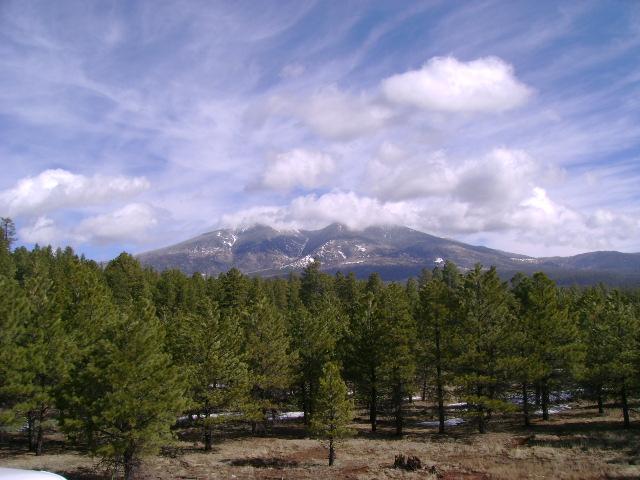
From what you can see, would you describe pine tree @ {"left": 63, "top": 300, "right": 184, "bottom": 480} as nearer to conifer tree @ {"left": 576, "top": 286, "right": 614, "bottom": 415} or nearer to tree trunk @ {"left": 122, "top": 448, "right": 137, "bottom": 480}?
tree trunk @ {"left": 122, "top": 448, "right": 137, "bottom": 480}

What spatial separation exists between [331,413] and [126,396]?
11196 millimetres

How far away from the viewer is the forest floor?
22.1 meters

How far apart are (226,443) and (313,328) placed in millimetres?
10407

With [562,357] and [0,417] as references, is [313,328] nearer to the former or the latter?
[562,357]

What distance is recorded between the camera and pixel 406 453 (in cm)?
2711

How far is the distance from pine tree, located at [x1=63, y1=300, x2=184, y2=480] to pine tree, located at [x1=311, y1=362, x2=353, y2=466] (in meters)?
8.18

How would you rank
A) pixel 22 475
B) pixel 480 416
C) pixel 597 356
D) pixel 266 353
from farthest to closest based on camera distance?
pixel 266 353 → pixel 597 356 → pixel 480 416 → pixel 22 475

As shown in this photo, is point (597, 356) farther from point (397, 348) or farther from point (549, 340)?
point (397, 348)

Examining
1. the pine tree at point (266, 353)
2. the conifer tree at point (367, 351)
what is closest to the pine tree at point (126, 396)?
the pine tree at point (266, 353)

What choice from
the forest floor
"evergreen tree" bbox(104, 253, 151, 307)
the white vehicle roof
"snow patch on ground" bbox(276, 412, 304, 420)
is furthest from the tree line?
A: "evergreen tree" bbox(104, 253, 151, 307)

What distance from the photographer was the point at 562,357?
1328 inches

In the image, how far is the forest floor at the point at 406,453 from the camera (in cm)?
2208

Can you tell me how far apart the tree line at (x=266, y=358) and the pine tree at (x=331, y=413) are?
0.07m

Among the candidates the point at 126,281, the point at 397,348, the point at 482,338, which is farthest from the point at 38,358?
the point at 126,281
